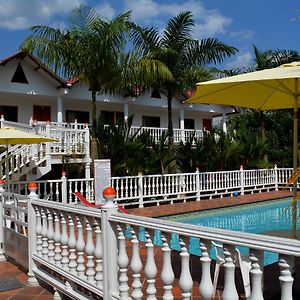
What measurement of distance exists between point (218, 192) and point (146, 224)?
13.8 m

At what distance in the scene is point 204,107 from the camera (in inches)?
1095

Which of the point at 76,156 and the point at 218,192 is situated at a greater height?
the point at 76,156

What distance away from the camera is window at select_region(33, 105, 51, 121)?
2178cm

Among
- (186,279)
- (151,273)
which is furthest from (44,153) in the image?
(186,279)

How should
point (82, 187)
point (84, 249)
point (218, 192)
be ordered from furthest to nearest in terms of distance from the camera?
point (218, 192), point (82, 187), point (84, 249)

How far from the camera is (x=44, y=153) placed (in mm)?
13234

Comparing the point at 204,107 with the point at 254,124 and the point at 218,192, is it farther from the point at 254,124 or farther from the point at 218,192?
the point at 218,192

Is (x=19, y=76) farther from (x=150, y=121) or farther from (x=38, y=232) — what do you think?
(x=38, y=232)

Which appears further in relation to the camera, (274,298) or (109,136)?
(109,136)

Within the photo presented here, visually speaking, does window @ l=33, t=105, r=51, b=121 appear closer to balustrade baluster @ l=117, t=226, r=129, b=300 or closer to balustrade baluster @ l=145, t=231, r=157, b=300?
balustrade baluster @ l=117, t=226, r=129, b=300

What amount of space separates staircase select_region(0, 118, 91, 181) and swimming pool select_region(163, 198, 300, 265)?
13.3 feet

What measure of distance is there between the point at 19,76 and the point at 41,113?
125 inches

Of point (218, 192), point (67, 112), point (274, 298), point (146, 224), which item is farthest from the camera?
point (67, 112)

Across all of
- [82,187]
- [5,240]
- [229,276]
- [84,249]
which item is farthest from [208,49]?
[229,276]
